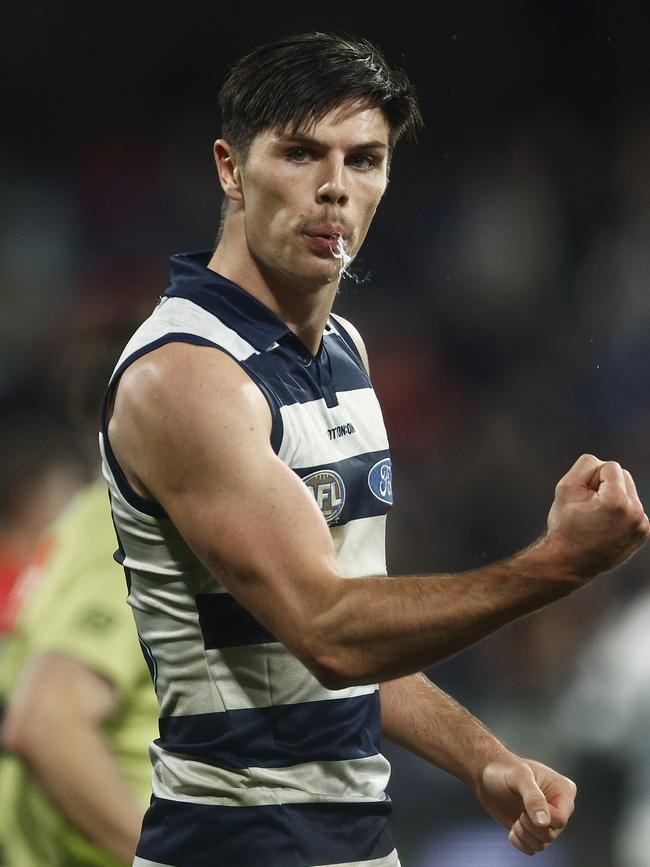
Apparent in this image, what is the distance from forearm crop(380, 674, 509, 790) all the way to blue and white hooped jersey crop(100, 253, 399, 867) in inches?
6.9

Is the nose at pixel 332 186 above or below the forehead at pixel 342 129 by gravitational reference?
below

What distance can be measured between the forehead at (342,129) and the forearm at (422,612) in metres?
0.66

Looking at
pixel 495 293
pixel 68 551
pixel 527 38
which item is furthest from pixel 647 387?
pixel 68 551

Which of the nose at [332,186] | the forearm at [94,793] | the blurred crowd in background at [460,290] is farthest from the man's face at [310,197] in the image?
the blurred crowd in background at [460,290]

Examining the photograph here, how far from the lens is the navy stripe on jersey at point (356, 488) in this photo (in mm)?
1666

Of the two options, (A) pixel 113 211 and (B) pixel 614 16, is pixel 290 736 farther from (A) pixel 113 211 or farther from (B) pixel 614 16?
(B) pixel 614 16

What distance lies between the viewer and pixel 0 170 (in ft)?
12.8

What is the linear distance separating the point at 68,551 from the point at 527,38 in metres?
2.25

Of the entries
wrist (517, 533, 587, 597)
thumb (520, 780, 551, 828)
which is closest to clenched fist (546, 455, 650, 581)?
wrist (517, 533, 587, 597)

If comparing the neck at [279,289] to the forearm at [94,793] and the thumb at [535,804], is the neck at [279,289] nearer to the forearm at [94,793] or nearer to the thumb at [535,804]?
the thumb at [535,804]

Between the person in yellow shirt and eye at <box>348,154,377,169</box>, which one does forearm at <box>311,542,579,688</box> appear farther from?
the person in yellow shirt

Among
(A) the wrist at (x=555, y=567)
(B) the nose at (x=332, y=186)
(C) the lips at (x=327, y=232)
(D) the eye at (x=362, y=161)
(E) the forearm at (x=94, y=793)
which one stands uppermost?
(D) the eye at (x=362, y=161)

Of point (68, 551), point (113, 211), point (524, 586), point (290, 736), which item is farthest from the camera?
point (113, 211)

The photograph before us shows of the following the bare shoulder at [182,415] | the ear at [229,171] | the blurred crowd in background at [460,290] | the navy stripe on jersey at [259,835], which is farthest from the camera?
the blurred crowd in background at [460,290]
